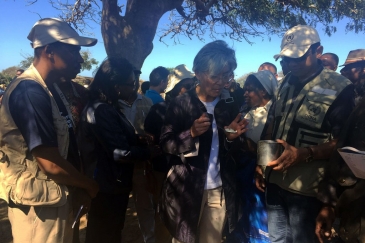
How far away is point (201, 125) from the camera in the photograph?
190 cm

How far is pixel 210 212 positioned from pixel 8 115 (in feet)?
5.14

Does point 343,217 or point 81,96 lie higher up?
point 81,96

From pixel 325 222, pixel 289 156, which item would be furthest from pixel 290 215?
pixel 289 156

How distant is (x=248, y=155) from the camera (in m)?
2.71

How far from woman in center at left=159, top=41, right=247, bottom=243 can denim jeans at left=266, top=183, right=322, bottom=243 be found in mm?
387

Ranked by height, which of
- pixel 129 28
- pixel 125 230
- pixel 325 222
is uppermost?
pixel 129 28

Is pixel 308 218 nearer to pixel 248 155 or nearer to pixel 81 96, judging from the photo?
pixel 248 155

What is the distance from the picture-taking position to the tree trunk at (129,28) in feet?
20.2

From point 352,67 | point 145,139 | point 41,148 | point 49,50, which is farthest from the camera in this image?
point 352,67

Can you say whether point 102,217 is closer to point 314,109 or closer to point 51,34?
point 51,34

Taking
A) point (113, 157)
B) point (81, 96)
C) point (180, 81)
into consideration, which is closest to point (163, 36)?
point (180, 81)

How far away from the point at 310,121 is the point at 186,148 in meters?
0.91

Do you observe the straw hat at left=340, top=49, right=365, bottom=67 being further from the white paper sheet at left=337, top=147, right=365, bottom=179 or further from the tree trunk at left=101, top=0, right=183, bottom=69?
the tree trunk at left=101, top=0, right=183, bottom=69

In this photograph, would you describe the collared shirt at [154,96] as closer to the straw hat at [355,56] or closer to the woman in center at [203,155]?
the woman in center at [203,155]
